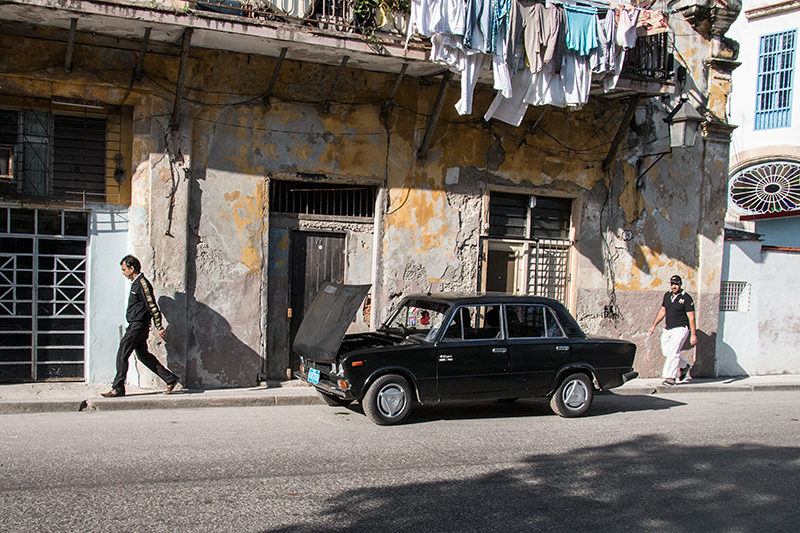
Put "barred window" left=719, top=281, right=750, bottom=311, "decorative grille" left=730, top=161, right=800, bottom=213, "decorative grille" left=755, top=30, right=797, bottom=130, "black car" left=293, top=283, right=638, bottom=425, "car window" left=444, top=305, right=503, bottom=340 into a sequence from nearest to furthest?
"black car" left=293, top=283, right=638, bottom=425 → "car window" left=444, top=305, right=503, bottom=340 → "barred window" left=719, top=281, right=750, bottom=311 → "decorative grille" left=730, top=161, right=800, bottom=213 → "decorative grille" left=755, top=30, right=797, bottom=130

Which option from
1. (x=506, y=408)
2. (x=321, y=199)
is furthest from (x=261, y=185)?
(x=506, y=408)

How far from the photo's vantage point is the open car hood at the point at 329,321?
24.6 feet

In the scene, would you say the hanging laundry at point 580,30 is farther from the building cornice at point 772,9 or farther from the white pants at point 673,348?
the building cornice at point 772,9

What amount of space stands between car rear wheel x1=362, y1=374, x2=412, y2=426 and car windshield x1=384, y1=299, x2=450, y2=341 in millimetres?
641

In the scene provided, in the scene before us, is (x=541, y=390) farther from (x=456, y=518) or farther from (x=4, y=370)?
(x=4, y=370)

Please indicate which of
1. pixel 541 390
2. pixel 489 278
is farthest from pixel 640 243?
pixel 541 390

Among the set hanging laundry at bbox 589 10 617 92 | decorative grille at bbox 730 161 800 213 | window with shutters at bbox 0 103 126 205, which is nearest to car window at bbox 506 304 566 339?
hanging laundry at bbox 589 10 617 92

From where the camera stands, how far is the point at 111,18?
816cm

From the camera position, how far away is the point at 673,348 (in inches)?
454

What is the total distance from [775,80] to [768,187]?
408cm

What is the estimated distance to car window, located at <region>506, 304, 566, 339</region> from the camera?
8047 mm

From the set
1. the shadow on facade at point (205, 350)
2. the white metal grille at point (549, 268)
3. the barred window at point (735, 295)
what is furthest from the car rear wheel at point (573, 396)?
the barred window at point (735, 295)

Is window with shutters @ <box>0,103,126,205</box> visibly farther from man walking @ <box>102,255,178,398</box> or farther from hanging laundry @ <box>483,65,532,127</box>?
hanging laundry @ <box>483,65,532,127</box>

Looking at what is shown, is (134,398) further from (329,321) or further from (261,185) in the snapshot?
Result: (261,185)
